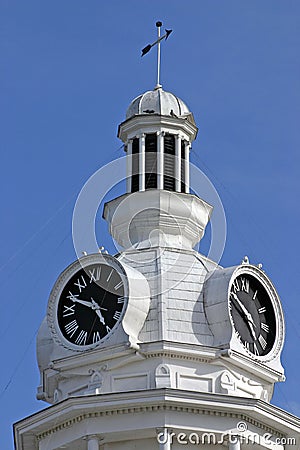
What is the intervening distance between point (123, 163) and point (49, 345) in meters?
8.23

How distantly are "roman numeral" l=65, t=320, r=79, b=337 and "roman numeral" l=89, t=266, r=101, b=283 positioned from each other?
1.59 m

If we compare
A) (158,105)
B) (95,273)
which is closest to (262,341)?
(95,273)

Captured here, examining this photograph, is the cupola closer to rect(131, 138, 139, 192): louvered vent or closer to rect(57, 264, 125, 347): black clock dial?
rect(131, 138, 139, 192): louvered vent

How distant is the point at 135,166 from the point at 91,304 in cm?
705

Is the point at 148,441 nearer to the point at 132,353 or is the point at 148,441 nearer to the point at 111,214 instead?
the point at 132,353

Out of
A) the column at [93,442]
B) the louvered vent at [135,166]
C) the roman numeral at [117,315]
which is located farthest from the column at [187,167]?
the column at [93,442]

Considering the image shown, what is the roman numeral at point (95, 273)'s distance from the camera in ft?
211

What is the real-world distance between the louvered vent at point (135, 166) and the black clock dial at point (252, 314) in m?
6.11

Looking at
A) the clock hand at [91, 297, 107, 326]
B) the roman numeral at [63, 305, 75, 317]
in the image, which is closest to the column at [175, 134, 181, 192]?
the clock hand at [91, 297, 107, 326]

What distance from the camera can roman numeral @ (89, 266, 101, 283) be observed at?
64.2 metres

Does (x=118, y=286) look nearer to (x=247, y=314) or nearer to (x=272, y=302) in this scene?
(x=247, y=314)

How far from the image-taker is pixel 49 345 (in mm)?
64812

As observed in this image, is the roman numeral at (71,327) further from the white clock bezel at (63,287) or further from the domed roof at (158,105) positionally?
the domed roof at (158,105)

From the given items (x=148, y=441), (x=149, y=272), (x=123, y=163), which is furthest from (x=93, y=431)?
(x=123, y=163)
